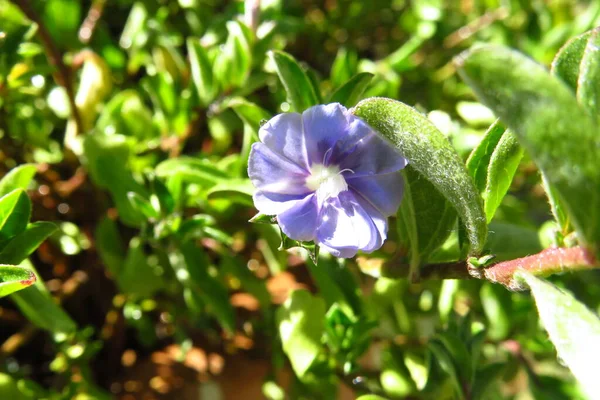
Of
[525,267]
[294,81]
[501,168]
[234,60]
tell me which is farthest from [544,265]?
[234,60]

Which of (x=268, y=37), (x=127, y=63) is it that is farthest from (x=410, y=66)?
(x=127, y=63)

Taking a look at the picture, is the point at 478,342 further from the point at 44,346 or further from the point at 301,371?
the point at 44,346

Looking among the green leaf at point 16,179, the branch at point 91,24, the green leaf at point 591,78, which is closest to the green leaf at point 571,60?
the green leaf at point 591,78

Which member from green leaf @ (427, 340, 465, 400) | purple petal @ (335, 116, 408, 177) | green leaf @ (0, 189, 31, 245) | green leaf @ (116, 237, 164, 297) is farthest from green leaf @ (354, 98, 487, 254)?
green leaf @ (116, 237, 164, 297)

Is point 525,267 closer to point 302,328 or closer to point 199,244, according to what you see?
point 302,328

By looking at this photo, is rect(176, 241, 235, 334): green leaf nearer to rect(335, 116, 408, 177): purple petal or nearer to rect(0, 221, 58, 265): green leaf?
rect(0, 221, 58, 265): green leaf

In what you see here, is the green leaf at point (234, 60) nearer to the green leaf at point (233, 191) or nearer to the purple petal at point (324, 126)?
the green leaf at point (233, 191)
